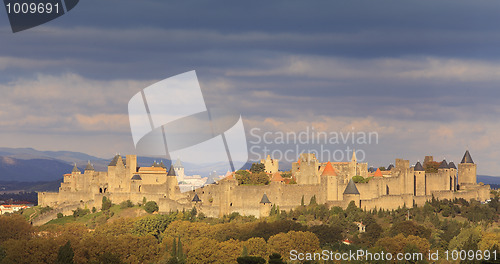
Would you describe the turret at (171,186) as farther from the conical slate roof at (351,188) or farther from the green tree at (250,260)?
the green tree at (250,260)

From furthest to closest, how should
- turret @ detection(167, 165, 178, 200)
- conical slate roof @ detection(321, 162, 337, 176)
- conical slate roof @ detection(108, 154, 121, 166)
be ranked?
conical slate roof @ detection(108, 154, 121, 166), turret @ detection(167, 165, 178, 200), conical slate roof @ detection(321, 162, 337, 176)

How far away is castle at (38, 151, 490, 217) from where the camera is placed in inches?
3356

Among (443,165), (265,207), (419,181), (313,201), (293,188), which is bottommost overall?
(265,207)

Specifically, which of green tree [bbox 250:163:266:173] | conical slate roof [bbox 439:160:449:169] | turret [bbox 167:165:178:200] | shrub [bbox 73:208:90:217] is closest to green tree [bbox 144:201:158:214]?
turret [bbox 167:165:178:200]

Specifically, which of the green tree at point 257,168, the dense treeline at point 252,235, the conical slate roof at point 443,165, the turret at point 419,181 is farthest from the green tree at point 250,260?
the green tree at point 257,168

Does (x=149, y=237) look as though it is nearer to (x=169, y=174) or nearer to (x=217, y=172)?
(x=169, y=174)

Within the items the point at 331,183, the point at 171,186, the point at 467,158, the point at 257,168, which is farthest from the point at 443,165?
the point at 171,186

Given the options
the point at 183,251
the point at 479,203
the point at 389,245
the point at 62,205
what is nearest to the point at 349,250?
the point at 389,245

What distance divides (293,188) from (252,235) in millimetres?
9196

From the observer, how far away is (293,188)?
285ft

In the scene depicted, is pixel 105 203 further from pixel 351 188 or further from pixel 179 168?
pixel 179 168

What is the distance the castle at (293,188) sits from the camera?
280ft

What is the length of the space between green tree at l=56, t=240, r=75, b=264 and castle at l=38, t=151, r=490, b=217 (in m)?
20.0

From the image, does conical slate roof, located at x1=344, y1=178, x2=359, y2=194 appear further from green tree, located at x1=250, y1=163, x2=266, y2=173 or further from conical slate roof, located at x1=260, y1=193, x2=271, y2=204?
green tree, located at x1=250, y1=163, x2=266, y2=173
